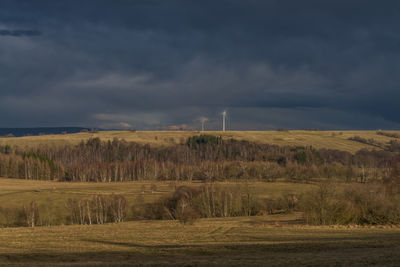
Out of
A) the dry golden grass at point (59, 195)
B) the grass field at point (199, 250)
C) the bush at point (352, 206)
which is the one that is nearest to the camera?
the grass field at point (199, 250)

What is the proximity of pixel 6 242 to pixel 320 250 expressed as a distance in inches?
1394

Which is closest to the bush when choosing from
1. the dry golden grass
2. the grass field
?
the grass field

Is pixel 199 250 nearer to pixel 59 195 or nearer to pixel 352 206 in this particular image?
pixel 352 206

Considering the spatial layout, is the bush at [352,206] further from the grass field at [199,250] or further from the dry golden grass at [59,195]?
the dry golden grass at [59,195]

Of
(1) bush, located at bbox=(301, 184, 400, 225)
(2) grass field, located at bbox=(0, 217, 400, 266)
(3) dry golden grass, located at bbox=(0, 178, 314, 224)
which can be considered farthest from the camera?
(3) dry golden grass, located at bbox=(0, 178, 314, 224)

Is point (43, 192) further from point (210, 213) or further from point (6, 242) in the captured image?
point (6, 242)

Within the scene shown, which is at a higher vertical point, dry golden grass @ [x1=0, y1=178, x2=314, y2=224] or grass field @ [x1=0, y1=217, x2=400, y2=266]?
grass field @ [x1=0, y1=217, x2=400, y2=266]

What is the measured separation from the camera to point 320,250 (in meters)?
36.6

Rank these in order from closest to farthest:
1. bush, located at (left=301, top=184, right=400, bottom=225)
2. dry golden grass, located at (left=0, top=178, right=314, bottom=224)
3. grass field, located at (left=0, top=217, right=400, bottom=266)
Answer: grass field, located at (left=0, top=217, right=400, bottom=266) → bush, located at (left=301, top=184, right=400, bottom=225) → dry golden grass, located at (left=0, top=178, right=314, bottom=224)

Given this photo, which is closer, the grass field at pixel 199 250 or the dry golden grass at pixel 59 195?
the grass field at pixel 199 250

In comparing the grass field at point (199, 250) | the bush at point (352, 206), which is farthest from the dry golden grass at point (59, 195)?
the grass field at point (199, 250)

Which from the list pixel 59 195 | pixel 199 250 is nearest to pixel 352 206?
pixel 199 250

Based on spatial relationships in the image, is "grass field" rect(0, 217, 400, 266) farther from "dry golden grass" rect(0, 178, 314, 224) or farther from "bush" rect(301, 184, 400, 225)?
"dry golden grass" rect(0, 178, 314, 224)

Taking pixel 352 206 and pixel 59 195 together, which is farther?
pixel 59 195
